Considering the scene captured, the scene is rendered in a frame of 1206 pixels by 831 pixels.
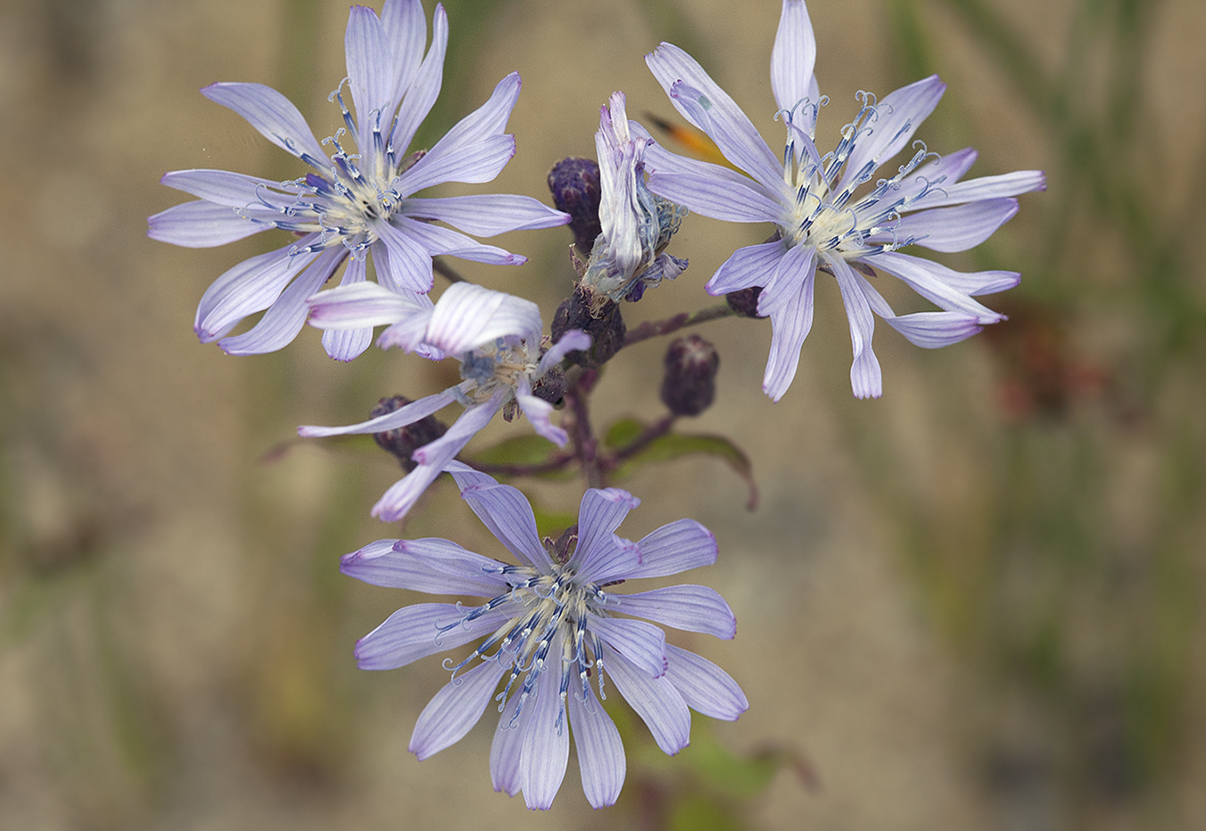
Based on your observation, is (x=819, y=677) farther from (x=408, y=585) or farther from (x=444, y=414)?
(x=408, y=585)

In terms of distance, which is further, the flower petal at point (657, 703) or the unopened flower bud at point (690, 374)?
the unopened flower bud at point (690, 374)

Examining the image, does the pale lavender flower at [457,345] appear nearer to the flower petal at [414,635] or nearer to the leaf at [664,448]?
the flower petal at [414,635]

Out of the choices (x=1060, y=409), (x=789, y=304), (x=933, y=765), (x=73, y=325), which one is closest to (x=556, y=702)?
(x=789, y=304)

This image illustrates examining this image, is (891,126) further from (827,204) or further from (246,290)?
(246,290)

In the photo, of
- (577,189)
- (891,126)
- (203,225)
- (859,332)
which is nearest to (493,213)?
(577,189)

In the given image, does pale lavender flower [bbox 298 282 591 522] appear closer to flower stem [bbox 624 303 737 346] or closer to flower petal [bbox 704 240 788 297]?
flower petal [bbox 704 240 788 297]

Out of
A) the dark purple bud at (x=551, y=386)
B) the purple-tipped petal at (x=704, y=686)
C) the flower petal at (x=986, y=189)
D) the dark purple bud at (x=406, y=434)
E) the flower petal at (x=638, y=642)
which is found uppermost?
the flower petal at (x=986, y=189)

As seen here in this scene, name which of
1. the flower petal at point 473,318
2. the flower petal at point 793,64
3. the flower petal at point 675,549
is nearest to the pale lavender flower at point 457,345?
the flower petal at point 473,318

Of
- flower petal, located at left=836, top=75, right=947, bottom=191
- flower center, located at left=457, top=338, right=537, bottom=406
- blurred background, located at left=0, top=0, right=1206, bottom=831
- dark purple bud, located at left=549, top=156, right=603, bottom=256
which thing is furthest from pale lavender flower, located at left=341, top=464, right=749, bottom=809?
blurred background, located at left=0, top=0, right=1206, bottom=831
